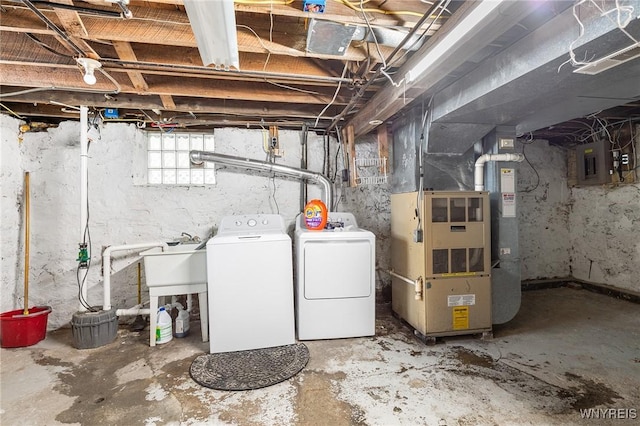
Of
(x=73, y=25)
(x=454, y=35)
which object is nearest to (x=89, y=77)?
(x=73, y=25)

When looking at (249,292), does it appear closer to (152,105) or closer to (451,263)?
(451,263)

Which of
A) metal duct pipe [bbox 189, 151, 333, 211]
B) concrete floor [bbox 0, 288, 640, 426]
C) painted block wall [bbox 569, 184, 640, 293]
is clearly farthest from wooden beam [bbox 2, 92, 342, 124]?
painted block wall [bbox 569, 184, 640, 293]

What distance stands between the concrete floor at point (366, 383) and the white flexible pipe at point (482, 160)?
137 cm

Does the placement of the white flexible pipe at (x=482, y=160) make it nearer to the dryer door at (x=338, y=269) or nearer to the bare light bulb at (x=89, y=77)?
the dryer door at (x=338, y=269)

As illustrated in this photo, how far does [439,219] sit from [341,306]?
1.13 meters

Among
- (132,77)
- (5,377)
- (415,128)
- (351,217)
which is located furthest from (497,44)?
(5,377)

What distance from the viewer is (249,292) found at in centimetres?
248

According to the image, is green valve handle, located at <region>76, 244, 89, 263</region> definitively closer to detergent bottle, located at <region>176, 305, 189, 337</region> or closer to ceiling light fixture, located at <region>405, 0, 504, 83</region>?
detergent bottle, located at <region>176, 305, 189, 337</region>

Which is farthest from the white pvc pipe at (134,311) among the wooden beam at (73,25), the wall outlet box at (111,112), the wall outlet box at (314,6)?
the wall outlet box at (314,6)

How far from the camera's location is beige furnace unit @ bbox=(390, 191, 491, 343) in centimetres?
259

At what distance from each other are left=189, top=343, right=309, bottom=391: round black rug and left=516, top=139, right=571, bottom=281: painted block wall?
368cm

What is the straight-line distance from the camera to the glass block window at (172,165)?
3.54 m

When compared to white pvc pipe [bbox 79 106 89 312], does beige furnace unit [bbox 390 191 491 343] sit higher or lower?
lower

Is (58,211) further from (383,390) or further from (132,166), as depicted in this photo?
(383,390)
